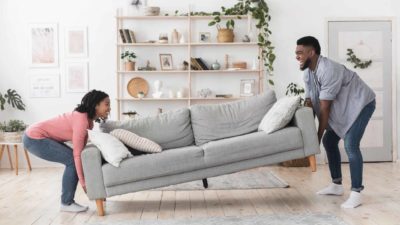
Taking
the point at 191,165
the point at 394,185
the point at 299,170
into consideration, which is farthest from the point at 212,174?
the point at 299,170

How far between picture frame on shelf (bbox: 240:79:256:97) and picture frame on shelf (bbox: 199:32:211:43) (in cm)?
73

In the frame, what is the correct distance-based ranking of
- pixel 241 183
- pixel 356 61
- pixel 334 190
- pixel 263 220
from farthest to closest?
pixel 356 61 < pixel 241 183 < pixel 334 190 < pixel 263 220

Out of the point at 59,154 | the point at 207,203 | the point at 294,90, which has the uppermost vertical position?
the point at 294,90

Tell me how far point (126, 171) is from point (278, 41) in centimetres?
387

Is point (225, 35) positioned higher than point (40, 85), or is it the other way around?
point (225, 35)

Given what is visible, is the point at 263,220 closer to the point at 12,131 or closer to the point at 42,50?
the point at 12,131

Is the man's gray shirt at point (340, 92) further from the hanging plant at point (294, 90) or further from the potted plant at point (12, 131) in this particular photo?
the potted plant at point (12, 131)

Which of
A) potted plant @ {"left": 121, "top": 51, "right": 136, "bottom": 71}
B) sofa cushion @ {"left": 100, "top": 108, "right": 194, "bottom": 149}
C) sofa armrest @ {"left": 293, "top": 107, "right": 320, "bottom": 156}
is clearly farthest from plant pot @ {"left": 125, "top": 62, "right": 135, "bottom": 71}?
sofa armrest @ {"left": 293, "top": 107, "right": 320, "bottom": 156}

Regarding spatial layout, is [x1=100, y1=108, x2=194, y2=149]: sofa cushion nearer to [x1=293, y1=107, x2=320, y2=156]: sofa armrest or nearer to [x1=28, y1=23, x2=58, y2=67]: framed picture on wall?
[x1=293, y1=107, x2=320, y2=156]: sofa armrest

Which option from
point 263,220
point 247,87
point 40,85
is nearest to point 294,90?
point 247,87

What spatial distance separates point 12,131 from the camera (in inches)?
268

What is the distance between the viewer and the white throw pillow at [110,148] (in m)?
4.09

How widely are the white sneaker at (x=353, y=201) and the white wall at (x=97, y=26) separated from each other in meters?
3.24

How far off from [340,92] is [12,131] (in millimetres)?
4250
